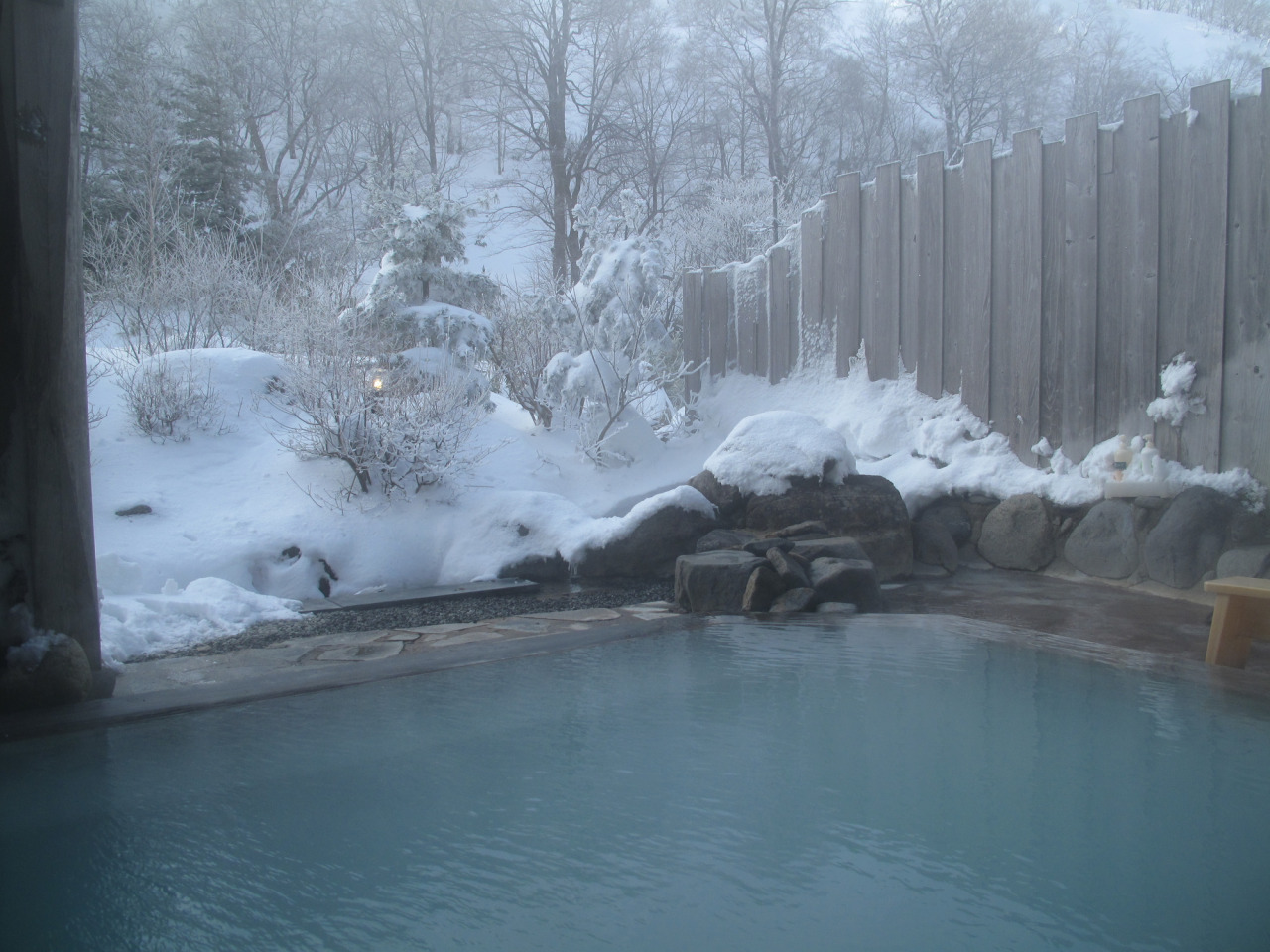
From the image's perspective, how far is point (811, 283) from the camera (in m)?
8.07

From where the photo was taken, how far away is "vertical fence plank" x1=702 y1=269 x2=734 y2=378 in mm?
9117

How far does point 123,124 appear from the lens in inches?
592

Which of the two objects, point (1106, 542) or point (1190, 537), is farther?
point (1106, 542)

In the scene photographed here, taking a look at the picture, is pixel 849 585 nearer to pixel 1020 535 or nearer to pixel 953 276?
pixel 1020 535

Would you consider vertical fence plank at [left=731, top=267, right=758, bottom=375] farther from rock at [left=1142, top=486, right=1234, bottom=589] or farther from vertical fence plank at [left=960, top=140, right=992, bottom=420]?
rock at [left=1142, top=486, right=1234, bottom=589]

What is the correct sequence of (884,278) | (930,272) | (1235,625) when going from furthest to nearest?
(884,278) → (930,272) → (1235,625)

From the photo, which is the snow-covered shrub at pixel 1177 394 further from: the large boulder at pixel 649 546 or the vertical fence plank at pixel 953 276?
the large boulder at pixel 649 546

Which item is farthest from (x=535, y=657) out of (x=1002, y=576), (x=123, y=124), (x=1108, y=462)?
(x=123, y=124)

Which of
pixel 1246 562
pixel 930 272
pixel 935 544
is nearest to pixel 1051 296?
pixel 930 272

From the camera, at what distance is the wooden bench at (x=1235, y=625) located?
326 cm

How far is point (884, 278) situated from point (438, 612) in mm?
4692

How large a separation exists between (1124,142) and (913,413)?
2339 mm

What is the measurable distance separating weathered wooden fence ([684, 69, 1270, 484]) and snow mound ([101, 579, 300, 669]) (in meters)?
5.03

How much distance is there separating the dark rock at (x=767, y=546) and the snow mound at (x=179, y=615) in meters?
2.56
